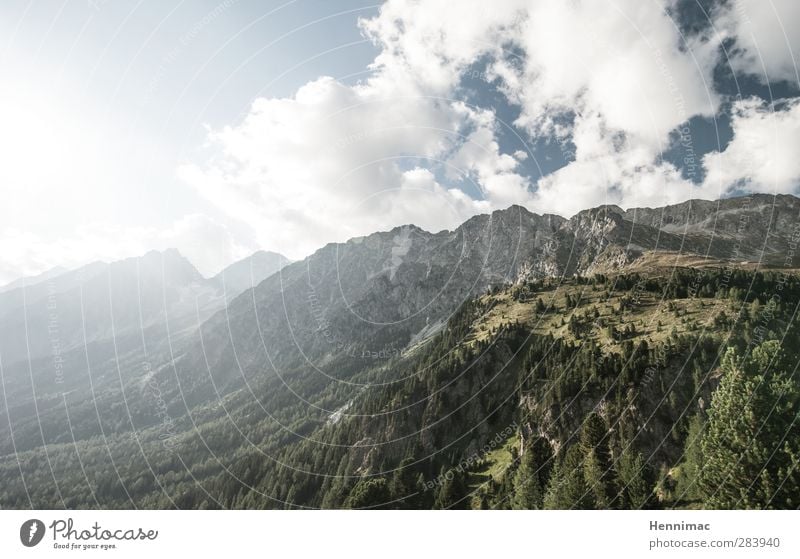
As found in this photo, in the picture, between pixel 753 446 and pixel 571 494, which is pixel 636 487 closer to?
pixel 571 494

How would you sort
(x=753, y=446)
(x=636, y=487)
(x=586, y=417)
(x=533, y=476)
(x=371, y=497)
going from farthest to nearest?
1. (x=586, y=417)
2. (x=371, y=497)
3. (x=533, y=476)
4. (x=636, y=487)
5. (x=753, y=446)

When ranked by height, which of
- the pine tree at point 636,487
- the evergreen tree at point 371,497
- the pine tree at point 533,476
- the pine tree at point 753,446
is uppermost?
the pine tree at point 753,446

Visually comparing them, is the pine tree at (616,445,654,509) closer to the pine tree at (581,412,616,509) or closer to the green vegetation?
the green vegetation

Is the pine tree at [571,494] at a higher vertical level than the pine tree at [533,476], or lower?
higher

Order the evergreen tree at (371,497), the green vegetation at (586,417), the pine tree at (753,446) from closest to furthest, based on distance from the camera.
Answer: the pine tree at (753,446) < the green vegetation at (586,417) < the evergreen tree at (371,497)

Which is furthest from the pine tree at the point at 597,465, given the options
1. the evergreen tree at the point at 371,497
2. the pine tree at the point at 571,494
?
the evergreen tree at the point at 371,497

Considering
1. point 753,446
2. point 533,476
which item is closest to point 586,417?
point 533,476

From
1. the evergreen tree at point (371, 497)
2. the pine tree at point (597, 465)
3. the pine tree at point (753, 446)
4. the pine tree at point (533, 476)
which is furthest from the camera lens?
the evergreen tree at point (371, 497)

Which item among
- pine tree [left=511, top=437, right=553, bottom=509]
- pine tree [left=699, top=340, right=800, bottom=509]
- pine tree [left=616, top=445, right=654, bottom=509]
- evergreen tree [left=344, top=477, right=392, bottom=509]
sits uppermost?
pine tree [left=699, top=340, right=800, bottom=509]

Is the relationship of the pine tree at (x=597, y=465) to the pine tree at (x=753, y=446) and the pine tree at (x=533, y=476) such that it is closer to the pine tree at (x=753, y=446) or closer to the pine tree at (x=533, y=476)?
the pine tree at (x=533, y=476)

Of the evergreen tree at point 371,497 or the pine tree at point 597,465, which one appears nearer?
the pine tree at point 597,465

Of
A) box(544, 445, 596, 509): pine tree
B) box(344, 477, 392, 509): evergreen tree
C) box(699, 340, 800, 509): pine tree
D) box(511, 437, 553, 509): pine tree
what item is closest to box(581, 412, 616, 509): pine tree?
box(544, 445, 596, 509): pine tree
